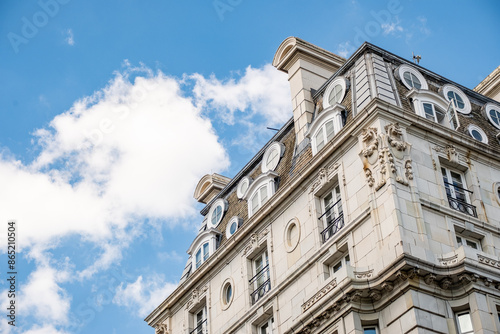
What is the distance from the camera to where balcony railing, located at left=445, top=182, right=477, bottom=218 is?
33856 millimetres

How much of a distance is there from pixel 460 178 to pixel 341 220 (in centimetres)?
500

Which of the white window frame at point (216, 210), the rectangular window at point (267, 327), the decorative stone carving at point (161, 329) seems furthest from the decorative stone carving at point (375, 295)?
the decorative stone carving at point (161, 329)

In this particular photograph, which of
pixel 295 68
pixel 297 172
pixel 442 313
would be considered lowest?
pixel 442 313

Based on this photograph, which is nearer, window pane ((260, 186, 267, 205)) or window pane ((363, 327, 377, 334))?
window pane ((363, 327, 377, 334))

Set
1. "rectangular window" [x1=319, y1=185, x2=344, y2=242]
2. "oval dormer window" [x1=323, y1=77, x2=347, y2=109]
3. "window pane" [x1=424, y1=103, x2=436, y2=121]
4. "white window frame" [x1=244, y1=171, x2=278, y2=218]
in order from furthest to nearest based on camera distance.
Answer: "white window frame" [x1=244, y1=171, x2=278, y2=218], "oval dormer window" [x1=323, y1=77, x2=347, y2=109], "window pane" [x1=424, y1=103, x2=436, y2=121], "rectangular window" [x1=319, y1=185, x2=344, y2=242]

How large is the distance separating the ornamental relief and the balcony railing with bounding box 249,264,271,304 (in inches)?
253

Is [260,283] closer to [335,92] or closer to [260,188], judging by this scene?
[260,188]

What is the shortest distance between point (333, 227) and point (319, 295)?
A: 3575 mm

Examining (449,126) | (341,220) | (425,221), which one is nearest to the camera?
(425,221)

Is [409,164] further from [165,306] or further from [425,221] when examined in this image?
[165,306]

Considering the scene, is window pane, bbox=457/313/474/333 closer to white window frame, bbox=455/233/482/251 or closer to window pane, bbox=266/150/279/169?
white window frame, bbox=455/233/482/251

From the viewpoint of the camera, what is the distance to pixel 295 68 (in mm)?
43594

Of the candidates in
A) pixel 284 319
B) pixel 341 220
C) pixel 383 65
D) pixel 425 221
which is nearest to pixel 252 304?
pixel 284 319

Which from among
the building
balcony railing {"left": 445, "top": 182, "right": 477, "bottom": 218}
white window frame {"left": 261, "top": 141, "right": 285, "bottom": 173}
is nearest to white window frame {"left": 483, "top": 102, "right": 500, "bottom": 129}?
the building
